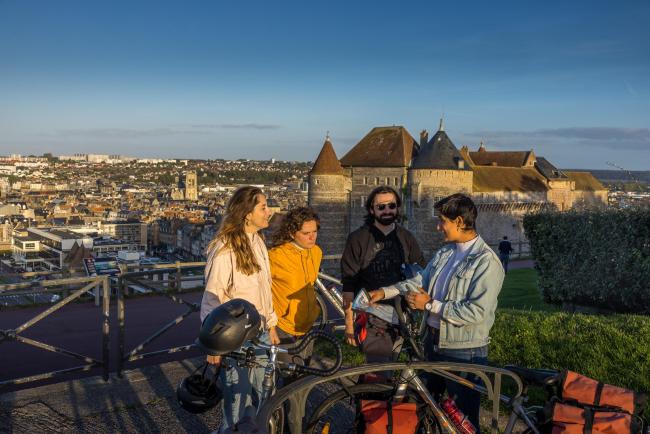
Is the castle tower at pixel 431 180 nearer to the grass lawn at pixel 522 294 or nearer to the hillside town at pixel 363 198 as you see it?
the hillside town at pixel 363 198

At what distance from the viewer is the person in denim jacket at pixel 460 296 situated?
3527mm

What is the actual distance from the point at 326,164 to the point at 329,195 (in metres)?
2.17

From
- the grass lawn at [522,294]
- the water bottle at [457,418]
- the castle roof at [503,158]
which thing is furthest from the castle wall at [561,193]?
the water bottle at [457,418]

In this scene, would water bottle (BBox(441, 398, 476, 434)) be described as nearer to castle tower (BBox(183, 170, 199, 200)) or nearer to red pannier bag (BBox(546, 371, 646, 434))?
red pannier bag (BBox(546, 371, 646, 434))

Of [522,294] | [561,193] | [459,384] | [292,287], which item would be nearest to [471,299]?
[459,384]

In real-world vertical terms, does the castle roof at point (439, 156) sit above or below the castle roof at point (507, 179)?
above

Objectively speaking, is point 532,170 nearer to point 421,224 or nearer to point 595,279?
point 421,224

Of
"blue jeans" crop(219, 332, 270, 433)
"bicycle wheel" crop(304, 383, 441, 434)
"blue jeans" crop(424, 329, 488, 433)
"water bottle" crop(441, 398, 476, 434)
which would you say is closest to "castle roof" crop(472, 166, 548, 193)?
"blue jeans" crop(424, 329, 488, 433)

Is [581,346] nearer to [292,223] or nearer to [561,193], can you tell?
[292,223]

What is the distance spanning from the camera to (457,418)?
Result: 3258mm

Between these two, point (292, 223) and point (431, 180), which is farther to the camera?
point (431, 180)

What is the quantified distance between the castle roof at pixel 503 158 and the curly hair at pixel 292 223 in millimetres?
54559

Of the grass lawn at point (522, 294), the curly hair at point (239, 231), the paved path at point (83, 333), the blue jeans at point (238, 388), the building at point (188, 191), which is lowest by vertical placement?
the building at point (188, 191)

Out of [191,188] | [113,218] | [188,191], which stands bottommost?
[113,218]
